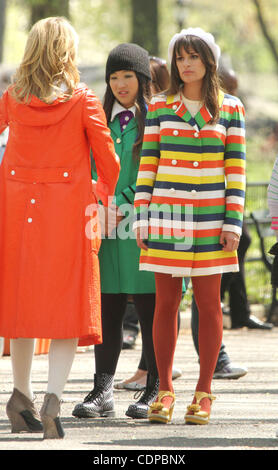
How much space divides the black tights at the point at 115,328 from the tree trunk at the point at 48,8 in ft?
38.3

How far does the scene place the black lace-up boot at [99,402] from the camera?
5449mm

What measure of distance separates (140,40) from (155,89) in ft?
44.7

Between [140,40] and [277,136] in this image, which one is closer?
[140,40]

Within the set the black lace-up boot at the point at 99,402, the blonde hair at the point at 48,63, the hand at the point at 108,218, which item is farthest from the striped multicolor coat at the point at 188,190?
the black lace-up boot at the point at 99,402

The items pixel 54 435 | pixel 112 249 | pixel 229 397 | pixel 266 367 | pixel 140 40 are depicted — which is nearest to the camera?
pixel 54 435

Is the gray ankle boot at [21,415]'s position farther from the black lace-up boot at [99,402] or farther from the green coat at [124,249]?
the green coat at [124,249]

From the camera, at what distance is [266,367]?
7664 millimetres

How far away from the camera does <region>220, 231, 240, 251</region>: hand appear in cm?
517

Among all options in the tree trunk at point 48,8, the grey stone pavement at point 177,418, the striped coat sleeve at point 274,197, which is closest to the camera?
the grey stone pavement at point 177,418

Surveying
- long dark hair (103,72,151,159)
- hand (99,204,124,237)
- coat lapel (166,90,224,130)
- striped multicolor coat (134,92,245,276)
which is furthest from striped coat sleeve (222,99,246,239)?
hand (99,204,124,237)

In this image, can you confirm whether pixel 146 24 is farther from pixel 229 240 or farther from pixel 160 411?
pixel 160 411

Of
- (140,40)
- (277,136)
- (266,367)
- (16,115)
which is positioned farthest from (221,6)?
(16,115)

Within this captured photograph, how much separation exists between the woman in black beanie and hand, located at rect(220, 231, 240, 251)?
1.88ft

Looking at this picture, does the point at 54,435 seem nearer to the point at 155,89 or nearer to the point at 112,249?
the point at 112,249
